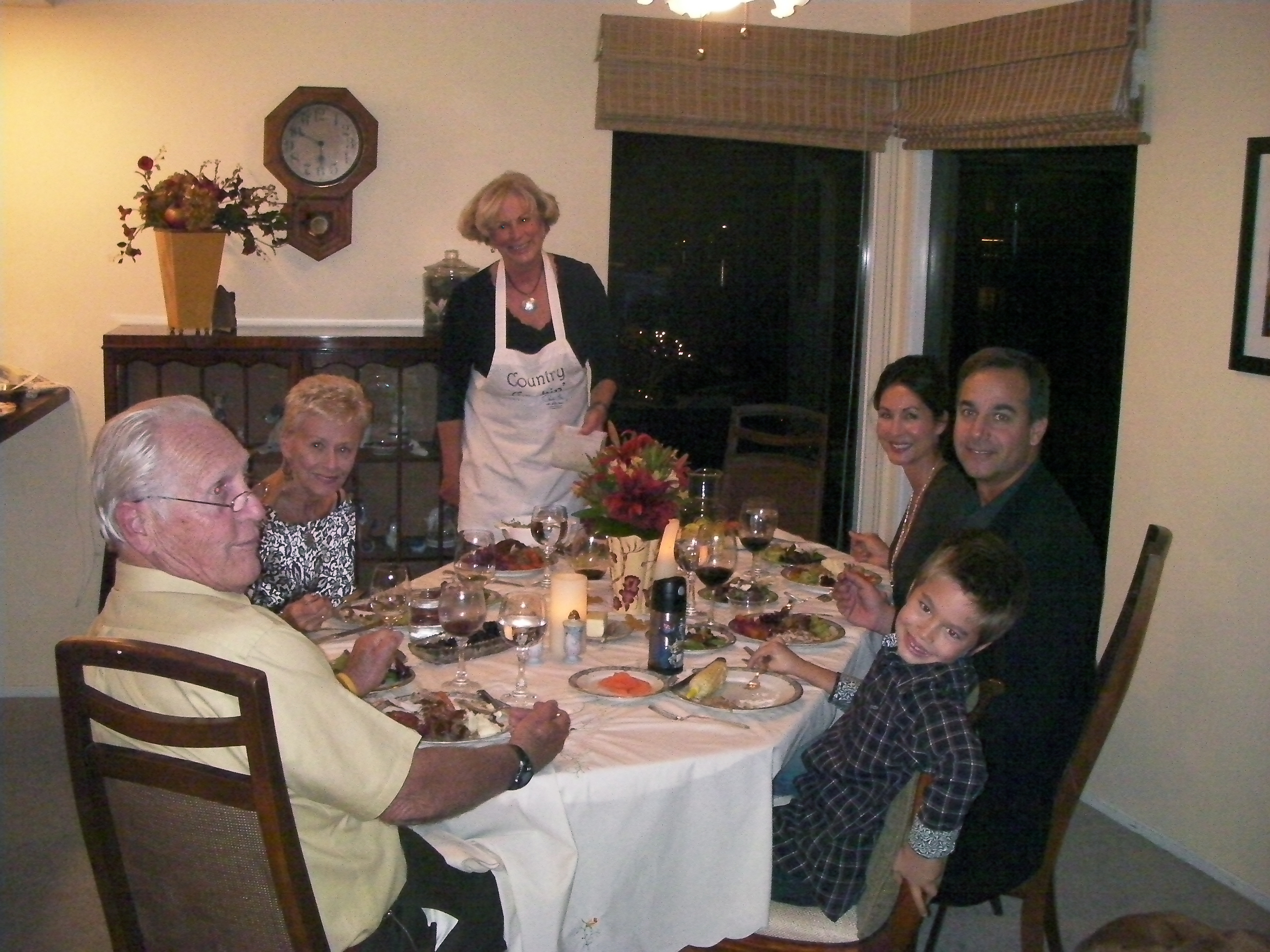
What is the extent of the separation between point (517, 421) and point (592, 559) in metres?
1.01

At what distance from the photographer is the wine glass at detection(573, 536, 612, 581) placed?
8.54 ft

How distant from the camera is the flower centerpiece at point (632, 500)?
2.41 m

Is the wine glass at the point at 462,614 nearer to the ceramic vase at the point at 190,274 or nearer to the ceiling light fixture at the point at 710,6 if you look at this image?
the ceiling light fixture at the point at 710,6

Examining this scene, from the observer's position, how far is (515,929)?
1.74 meters

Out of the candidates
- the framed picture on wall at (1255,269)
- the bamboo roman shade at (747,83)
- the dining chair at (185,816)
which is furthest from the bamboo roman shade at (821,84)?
the dining chair at (185,816)

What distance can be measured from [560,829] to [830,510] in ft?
9.70

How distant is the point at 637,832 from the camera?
1.79 metres

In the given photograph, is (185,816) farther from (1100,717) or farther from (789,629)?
(1100,717)

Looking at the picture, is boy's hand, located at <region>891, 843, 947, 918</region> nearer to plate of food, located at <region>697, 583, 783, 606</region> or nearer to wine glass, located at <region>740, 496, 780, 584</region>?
plate of food, located at <region>697, 583, 783, 606</region>

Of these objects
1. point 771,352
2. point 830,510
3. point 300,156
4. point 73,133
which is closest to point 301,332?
point 300,156

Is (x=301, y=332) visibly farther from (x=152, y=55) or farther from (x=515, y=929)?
(x=515, y=929)

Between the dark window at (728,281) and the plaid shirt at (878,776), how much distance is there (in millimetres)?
2440

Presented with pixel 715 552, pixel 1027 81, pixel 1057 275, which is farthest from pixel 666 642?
pixel 1027 81

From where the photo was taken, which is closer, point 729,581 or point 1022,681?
point 1022,681
